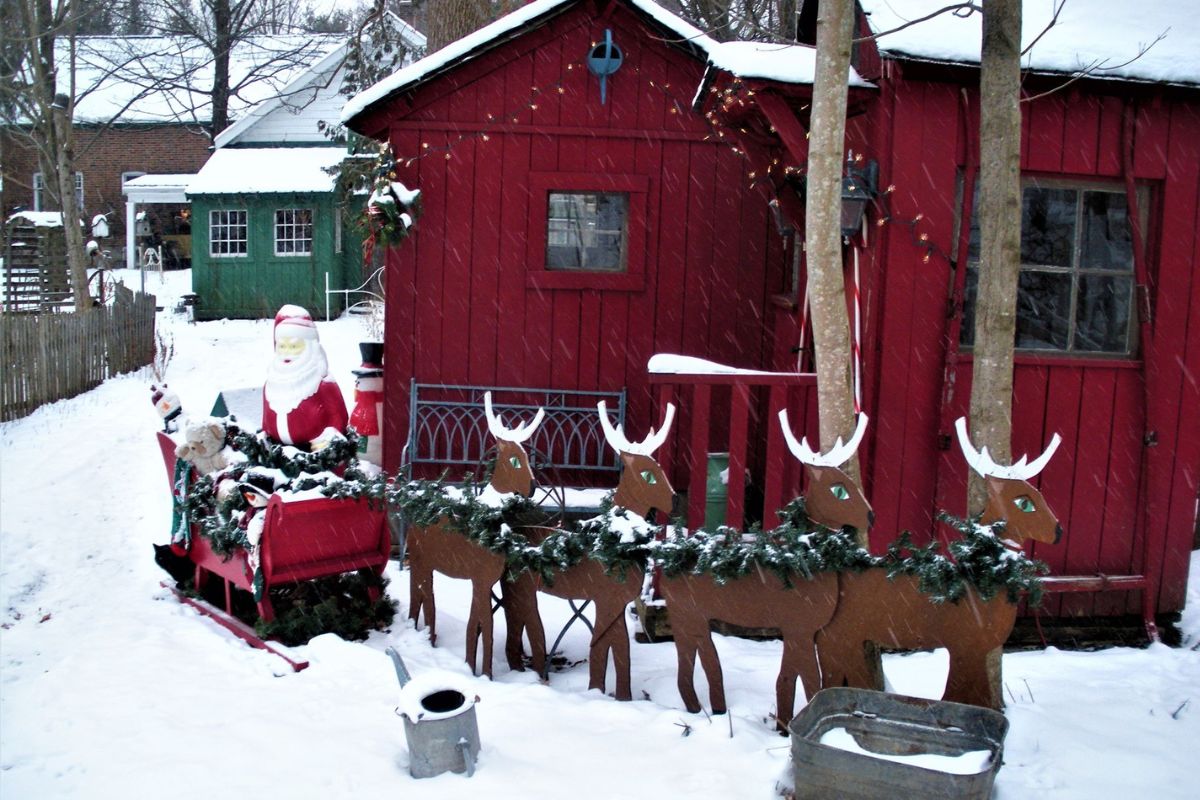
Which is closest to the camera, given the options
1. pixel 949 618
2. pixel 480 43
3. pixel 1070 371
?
pixel 949 618

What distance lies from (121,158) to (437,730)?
2905cm

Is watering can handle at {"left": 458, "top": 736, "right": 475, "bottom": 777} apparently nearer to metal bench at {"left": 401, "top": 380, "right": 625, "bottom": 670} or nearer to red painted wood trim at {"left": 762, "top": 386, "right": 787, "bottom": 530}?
red painted wood trim at {"left": 762, "top": 386, "right": 787, "bottom": 530}

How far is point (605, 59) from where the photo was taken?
7535 millimetres

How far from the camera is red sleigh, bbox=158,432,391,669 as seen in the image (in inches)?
218

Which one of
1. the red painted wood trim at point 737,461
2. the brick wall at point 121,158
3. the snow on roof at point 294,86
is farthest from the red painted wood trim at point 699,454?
the brick wall at point 121,158

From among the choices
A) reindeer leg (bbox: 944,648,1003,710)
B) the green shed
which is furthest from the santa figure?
the green shed

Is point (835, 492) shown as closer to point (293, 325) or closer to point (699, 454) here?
point (699, 454)

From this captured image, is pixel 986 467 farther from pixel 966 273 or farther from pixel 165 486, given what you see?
pixel 165 486

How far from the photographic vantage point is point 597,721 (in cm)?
467

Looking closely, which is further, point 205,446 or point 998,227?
point 205,446

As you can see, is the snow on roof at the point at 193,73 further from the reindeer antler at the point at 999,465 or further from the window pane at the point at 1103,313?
the reindeer antler at the point at 999,465

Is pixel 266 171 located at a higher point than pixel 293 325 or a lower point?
higher

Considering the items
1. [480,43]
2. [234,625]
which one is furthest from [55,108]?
[234,625]

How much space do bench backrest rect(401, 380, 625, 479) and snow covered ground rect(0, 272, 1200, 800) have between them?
3.57ft
